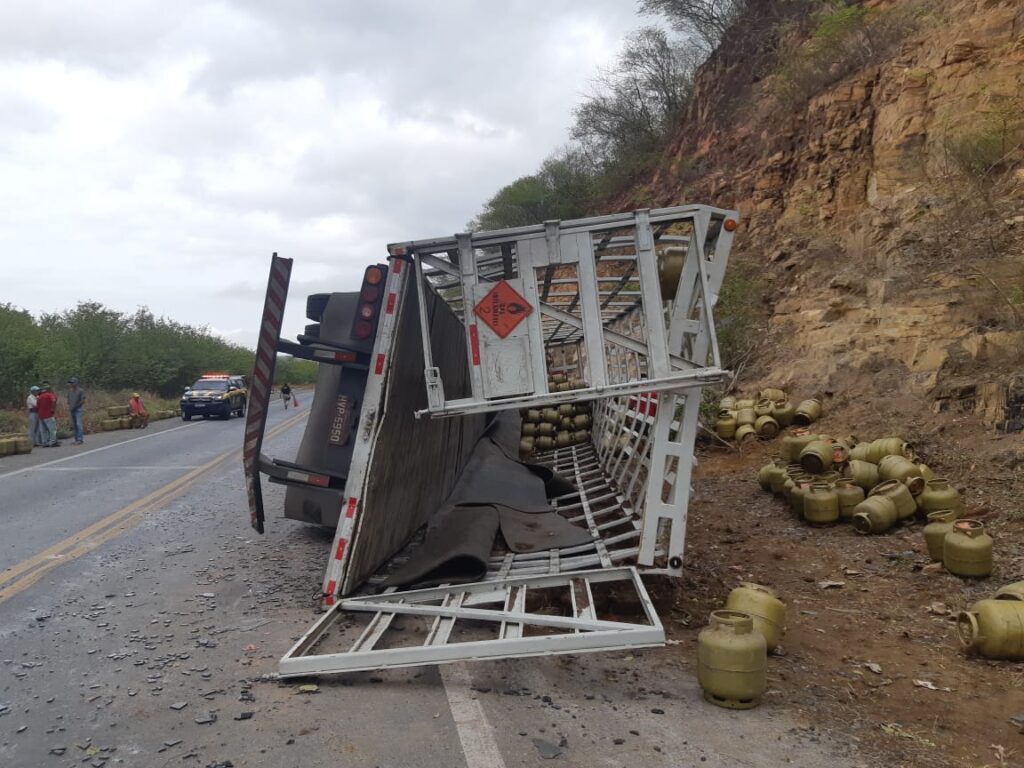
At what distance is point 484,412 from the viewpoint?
5.69 meters

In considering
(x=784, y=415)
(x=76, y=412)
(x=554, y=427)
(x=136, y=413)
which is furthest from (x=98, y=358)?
(x=784, y=415)

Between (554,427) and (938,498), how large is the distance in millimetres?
7211

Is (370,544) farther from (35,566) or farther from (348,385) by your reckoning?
(35,566)

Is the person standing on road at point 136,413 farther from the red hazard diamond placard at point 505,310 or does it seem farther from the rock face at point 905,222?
the red hazard diamond placard at point 505,310

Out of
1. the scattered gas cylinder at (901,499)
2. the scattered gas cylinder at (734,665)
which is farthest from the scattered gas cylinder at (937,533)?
the scattered gas cylinder at (734,665)

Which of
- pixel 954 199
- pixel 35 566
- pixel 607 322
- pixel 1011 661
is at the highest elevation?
pixel 954 199

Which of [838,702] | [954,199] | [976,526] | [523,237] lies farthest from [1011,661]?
[954,199]

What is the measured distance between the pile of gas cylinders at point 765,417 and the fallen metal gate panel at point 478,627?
23.8 ft

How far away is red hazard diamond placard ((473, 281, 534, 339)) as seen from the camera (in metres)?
5.09

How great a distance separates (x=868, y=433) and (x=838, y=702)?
7.02 meters

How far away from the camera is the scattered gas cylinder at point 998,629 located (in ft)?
14.1

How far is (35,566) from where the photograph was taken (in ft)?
21.1

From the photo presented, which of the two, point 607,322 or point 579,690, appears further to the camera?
point 607,322

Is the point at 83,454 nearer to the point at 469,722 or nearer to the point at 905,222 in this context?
the point at 469,722
